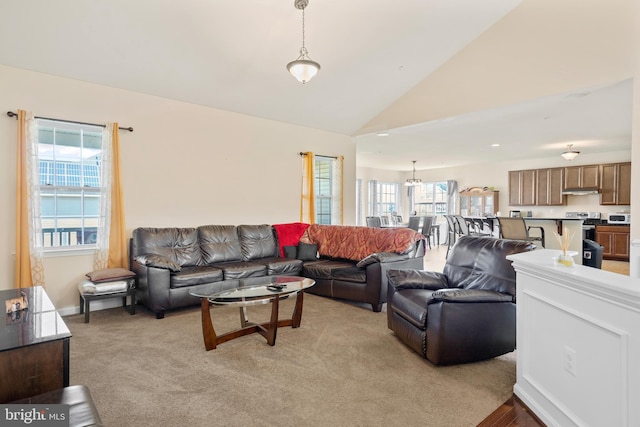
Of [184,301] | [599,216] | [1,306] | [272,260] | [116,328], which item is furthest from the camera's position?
[599,216]

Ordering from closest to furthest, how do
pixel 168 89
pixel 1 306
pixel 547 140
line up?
1. pixel 1 306
2. pixel 168 89
3. pixel 547 140

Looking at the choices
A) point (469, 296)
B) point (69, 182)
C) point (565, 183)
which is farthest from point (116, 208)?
point (565, 183)

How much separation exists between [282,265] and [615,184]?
8.11m

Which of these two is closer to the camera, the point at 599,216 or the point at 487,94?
the point at 487,94

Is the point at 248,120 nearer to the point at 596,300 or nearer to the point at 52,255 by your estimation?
the point at 52,255

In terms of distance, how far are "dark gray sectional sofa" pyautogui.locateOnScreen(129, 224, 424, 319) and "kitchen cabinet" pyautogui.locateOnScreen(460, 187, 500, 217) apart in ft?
21.2

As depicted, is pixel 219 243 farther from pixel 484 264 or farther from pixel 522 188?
pixel 522 188

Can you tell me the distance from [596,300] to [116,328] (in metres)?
3.91

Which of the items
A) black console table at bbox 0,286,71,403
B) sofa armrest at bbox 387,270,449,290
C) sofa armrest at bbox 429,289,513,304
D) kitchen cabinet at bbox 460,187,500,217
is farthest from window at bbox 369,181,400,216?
black console table at bbox 0,286,71,403

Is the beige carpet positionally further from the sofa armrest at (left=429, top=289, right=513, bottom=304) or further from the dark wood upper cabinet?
the dark wood upper cabinet

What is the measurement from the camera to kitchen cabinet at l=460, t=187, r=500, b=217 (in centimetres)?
978

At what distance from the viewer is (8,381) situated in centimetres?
158

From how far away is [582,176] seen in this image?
26.9 ft

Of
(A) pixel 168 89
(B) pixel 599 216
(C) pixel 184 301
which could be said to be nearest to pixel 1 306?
(C) pixel 184 301
